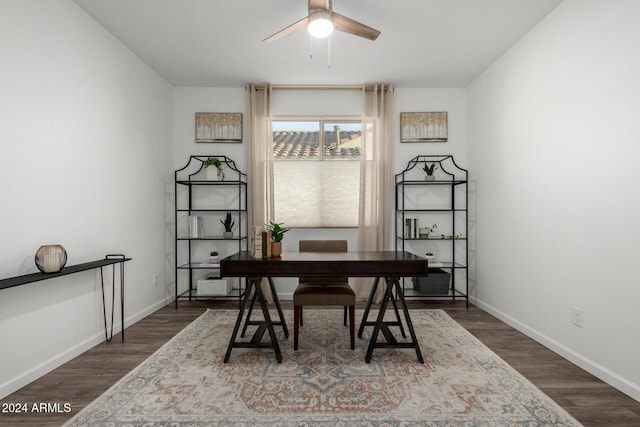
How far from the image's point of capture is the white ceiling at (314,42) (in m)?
2.74

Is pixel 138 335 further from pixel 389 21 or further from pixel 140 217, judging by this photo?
pixel 389 21

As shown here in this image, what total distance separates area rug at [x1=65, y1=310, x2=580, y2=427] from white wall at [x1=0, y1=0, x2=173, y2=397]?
0.71 meters

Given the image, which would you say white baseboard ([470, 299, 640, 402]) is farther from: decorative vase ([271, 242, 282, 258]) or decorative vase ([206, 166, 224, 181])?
decorative vase ([206, 166, 224, 181])

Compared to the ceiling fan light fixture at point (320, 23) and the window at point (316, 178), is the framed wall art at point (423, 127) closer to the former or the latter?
the window at point (316, 178)

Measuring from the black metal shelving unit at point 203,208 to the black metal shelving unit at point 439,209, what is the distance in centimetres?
214

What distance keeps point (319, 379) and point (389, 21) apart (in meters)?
3.00

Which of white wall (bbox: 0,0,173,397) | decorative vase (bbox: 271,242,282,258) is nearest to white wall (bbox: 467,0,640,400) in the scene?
decorative vase (bbox: 271,242,282,258)

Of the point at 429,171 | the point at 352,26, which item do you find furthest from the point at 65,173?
the point at 429,171

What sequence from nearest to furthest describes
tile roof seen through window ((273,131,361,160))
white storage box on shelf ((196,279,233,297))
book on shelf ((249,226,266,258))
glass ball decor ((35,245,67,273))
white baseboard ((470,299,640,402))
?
white baseboard ((470,299,640,402))
glass ball decor ((35,245,67,273))
book on shelf ((249,226,266,258))
white storage box on shelf ((196,279,233,297))
tile roof seen through window ((273,131,361,160))

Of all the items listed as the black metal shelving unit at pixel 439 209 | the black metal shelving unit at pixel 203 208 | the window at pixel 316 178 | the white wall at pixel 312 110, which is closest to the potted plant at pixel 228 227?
the black metal shelving unit at pixel 203 208

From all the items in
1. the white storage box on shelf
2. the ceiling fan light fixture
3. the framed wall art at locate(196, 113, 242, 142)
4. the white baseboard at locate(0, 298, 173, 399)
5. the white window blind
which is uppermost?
the ceiling fan light fixture

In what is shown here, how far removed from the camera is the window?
4.48 meters

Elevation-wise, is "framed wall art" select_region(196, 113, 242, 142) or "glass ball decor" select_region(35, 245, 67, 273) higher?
"framed wall art" select_region(196, 113, 242, 142)

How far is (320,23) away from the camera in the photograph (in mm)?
2291
